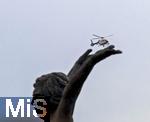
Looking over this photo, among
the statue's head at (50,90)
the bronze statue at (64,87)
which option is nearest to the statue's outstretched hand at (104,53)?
the bronze statue at (64,87)

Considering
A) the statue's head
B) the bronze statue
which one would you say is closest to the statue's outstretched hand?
the bronze statue

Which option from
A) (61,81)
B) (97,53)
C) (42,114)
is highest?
(97,53)

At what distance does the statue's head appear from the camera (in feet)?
16.4

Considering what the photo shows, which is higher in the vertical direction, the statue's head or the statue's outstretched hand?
the statue's outstretched hand

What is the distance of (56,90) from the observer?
4996 mm

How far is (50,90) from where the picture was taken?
16.3 ft

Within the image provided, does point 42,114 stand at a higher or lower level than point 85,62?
lower

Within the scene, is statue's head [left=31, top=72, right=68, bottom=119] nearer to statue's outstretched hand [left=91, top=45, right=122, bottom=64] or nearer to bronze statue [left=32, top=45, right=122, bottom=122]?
bronze statue [left=32, top=45, right=122, bottom=122]

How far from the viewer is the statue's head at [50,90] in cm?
499

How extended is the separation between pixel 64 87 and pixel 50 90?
0.13 m

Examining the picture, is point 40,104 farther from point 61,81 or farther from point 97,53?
point 97,53

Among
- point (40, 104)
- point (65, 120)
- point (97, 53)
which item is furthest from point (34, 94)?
point (97, 53)

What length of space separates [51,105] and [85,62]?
60 cm

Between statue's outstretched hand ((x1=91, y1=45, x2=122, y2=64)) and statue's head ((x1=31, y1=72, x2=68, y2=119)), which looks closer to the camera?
statue's outstretched hand ((x1=91, y1=45, x2=122, y2=64))
